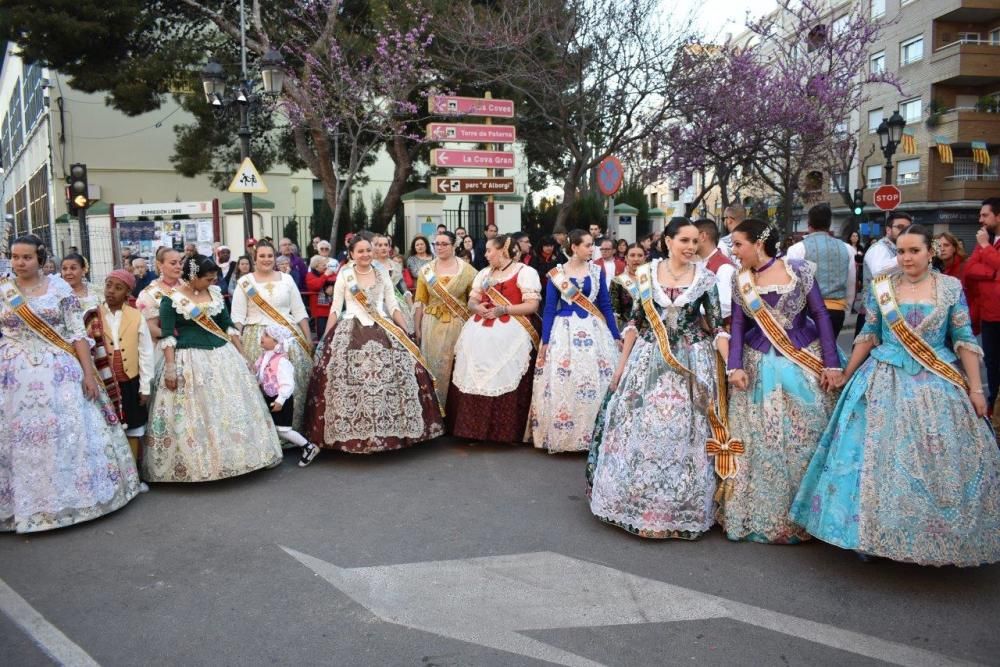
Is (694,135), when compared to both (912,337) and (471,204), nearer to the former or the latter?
(471,204)

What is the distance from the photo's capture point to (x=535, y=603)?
12.4ft

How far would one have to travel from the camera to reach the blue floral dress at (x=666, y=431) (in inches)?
175

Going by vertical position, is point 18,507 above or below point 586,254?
below

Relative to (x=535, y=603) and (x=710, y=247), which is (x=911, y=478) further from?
(x=710, y=247)

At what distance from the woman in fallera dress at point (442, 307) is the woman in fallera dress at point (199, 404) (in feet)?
6.66

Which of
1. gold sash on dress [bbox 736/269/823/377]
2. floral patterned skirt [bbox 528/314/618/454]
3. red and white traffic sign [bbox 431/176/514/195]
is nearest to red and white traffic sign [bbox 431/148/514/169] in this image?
red and white traffic sign [bbox 431/176/514/195]

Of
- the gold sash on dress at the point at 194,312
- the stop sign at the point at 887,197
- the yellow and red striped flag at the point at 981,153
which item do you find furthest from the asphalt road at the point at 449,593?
the yellow and red striped flag at the point at 981,153

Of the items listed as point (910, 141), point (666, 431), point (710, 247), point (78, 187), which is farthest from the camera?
point (910, 141)

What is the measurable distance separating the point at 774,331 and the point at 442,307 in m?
3.63

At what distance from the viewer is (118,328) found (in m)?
5.60

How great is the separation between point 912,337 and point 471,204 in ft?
57.9

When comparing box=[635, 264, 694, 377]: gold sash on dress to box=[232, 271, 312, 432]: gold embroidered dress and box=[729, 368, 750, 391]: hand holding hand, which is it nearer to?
box=[729, 368, 750, 391]: hand holding hand

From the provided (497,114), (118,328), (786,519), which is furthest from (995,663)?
(497,114)

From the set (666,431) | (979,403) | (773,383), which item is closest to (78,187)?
(666,431)
